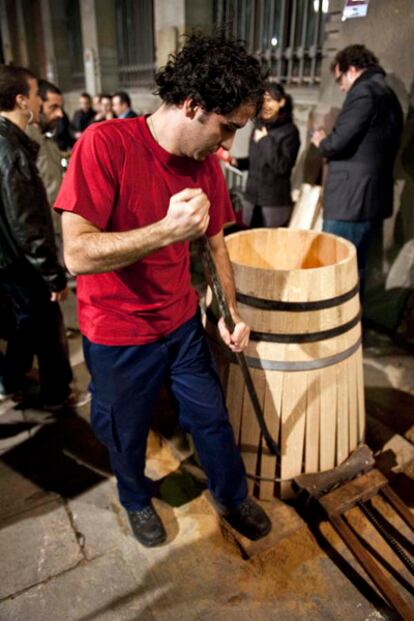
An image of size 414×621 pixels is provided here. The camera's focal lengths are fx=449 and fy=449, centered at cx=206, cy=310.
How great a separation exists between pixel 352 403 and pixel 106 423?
1.27 meters

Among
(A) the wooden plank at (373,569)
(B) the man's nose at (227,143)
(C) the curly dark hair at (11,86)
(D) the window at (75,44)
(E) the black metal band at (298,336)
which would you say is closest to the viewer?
(B) the man's nose at (227,143)

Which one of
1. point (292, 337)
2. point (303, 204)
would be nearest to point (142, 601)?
point (292, 337)

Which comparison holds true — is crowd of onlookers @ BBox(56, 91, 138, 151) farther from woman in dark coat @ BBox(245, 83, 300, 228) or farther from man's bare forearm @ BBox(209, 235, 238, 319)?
man's bare forearm @ BBox(209, 235, 238, 319)

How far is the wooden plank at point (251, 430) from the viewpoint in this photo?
2.19 metres

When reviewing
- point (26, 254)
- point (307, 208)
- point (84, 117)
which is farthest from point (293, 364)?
point (84, 117)

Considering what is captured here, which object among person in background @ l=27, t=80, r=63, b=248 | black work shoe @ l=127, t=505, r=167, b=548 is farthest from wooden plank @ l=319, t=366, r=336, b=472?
person in background @ l=27, t=80, r=63, b=248

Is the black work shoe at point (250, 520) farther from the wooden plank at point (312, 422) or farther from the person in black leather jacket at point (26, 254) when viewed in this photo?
the person in black leather jacket at point (26, 254)

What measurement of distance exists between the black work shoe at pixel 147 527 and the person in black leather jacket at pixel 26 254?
50.2 inches

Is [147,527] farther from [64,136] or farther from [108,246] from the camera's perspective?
[64,136]

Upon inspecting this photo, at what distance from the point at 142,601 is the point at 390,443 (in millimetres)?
1606

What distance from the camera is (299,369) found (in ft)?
6.97

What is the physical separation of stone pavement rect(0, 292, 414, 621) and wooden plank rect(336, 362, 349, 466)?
326 mm

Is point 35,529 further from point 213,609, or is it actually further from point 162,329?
point 162,329

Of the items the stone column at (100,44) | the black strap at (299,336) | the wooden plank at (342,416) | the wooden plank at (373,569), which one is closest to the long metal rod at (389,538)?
the wooden plank at (373,569)
